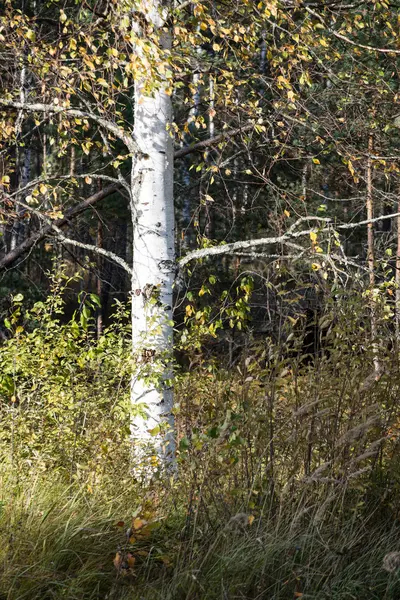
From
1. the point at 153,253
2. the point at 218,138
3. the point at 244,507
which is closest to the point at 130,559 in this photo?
the point at 244,507

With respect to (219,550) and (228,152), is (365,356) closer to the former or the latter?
(219,550)

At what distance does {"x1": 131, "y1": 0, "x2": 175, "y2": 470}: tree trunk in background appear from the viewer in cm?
519

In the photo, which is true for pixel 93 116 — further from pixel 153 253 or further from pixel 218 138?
pixel 218 138

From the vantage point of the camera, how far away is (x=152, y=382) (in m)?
5.04

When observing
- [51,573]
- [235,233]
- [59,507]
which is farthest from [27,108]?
[235,233]

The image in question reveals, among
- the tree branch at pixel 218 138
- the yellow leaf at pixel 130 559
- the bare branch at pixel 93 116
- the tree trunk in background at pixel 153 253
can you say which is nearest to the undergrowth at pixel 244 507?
the yellow leaf at pixel 130 559

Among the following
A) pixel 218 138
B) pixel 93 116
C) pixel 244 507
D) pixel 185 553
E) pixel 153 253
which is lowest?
pixel 185 553

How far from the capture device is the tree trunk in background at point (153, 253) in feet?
17.0

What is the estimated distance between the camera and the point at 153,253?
5.34 metres

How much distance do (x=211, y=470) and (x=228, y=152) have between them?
1152cm

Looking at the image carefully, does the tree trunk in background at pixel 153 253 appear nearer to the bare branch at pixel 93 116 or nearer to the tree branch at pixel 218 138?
the bare branch at pixel 93 116

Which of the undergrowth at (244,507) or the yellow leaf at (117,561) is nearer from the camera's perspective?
the yellow leaf at (117,561)

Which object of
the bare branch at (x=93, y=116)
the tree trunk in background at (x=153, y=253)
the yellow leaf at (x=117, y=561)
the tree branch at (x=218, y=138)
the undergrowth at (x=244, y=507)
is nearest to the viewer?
the yellow leaf at (x=117, y=561)

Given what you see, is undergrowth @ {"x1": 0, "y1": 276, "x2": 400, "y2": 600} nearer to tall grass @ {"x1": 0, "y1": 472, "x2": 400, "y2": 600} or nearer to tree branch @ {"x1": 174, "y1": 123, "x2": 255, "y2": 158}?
tall grass @ {"x1": 0, "y1": 472, "x2": 400, "y2": 600}
